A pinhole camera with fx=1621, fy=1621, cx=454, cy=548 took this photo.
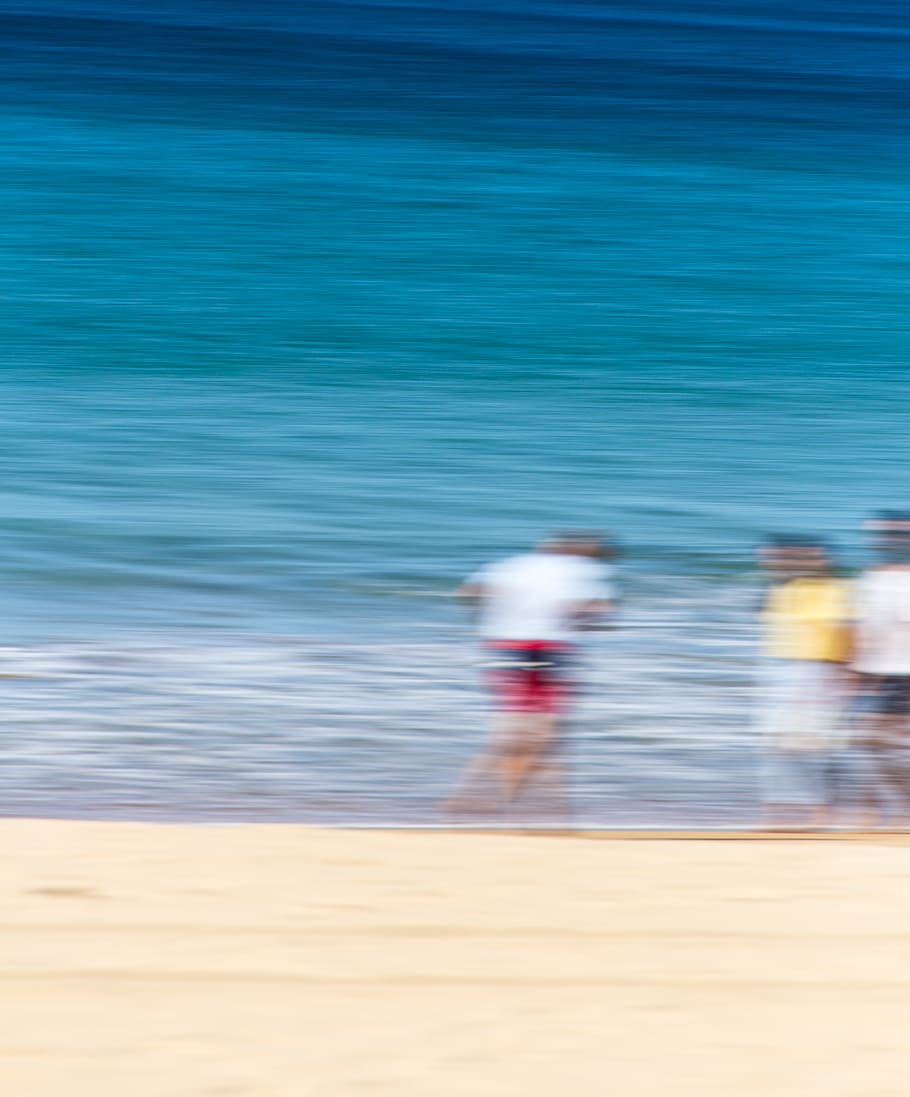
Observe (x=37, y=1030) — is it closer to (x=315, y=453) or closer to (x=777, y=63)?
(x=315, y=453)

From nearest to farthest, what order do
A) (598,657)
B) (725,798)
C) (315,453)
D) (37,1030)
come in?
(37,1030) → (725,798) → (598,657) → (315,453)

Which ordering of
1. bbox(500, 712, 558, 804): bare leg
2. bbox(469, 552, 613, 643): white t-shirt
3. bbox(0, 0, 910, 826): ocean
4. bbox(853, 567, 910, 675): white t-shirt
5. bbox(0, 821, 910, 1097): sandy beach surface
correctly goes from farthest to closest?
bbox(0, 0, 910, 826): ocean → bbox(500, 712, 558, 804): bare leg → bbox(469, 552, 613, 643): white t-shirt → bbox(853, 567, 910, 675): white t-shirt → bbox(0, 821, 910, 1097): sandy beach surface

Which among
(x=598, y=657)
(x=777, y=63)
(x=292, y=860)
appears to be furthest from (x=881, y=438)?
(x=777, y=63)

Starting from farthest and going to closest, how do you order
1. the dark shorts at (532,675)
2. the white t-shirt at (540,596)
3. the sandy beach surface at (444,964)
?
the dark shorts at (532,675) → the white t-shirt at (540,596) → the sandy beach surface at (444,964)

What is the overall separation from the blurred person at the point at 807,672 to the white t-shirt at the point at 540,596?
3.25ft

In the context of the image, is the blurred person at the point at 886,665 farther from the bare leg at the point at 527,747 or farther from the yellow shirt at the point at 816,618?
the bare leg at the point at 527,747

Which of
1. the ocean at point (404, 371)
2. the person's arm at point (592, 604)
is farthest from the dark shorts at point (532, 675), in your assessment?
the ocean at point (404, 371)

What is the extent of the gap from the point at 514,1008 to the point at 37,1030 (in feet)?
5.27

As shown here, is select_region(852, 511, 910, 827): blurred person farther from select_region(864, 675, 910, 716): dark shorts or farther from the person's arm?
the person's arm

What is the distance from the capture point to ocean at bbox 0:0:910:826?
35.6 ft

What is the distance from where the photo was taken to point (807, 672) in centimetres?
877

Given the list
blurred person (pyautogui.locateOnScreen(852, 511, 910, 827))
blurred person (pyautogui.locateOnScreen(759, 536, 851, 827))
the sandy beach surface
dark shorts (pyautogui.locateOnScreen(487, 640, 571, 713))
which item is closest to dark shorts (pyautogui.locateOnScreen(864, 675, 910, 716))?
blurred person (pyautogui.locateOnScreen(852, 511, 910, 827))

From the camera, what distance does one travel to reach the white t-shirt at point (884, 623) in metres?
8.39

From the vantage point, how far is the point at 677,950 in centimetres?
632
